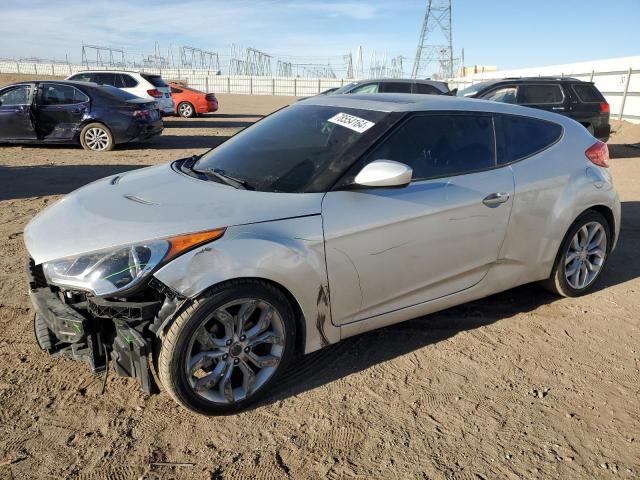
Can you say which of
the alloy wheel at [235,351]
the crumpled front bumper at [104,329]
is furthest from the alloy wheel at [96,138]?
the alloy wheel at [235,351]

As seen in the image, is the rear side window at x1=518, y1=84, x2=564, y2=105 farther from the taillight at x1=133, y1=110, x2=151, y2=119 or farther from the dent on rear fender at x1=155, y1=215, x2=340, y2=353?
the dent on rear fender at x1=155, y1=215, x2=340, y2=353

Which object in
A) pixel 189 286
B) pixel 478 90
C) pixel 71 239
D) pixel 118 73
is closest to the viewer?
pixel 189 286

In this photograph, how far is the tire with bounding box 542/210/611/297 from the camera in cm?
418

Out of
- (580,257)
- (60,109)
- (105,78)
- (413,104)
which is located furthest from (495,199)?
(105,78)

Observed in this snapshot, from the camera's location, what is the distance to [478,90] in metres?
11.7

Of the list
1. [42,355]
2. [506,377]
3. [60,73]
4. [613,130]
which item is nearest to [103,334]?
[42,355]

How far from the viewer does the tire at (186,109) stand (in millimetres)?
21578

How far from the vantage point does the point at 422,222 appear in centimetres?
321

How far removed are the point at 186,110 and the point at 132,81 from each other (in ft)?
15.4

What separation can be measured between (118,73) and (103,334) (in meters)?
16.1

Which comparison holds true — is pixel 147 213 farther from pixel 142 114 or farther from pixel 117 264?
pixel 142 114

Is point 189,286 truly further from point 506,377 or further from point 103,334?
point 506,377

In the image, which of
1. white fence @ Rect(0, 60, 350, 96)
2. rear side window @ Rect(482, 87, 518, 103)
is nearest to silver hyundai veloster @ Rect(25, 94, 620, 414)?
rear side window @ Rect(482, 87, 518, 103)

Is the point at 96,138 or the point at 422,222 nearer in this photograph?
the point at 422,222
